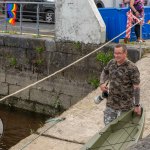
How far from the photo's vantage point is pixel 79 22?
1082 centimetres

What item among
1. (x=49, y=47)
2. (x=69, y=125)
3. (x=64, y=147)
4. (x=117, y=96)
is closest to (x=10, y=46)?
(x=49, y=47)

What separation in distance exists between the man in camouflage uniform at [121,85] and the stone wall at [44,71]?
5.14 m

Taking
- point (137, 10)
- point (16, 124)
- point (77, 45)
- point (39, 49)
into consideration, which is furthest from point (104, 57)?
point (16, 124)

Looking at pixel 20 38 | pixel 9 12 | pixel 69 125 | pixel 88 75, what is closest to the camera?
pixel 69 125

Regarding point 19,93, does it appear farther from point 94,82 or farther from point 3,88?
point 94,82

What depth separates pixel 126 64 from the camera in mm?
5262

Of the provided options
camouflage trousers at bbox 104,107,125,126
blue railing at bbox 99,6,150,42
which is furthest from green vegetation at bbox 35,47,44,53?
camouflage trousers at bbox 104,107,125,126

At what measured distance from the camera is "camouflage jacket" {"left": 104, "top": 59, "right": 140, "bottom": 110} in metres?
5.24

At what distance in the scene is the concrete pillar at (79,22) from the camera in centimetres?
1053

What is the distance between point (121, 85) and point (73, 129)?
1.93m

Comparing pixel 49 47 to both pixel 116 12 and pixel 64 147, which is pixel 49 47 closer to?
pixel 116 12

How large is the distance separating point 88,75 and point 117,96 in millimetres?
5483

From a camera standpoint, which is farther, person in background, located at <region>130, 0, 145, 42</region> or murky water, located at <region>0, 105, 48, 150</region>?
person in background, located at <region>130, 0, 145, 42</region>

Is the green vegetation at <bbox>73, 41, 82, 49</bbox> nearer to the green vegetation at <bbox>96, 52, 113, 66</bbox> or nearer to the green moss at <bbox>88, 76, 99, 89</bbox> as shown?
the green vegetation at <bbox>96, 52, 113, 66</bbox>
